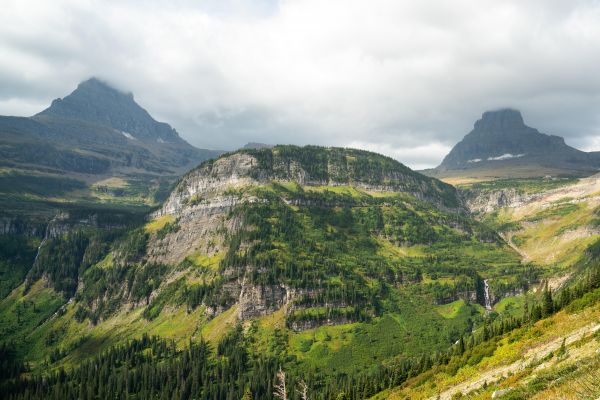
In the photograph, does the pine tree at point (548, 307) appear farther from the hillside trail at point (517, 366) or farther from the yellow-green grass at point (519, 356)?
the hillside trail at point (517, 366)

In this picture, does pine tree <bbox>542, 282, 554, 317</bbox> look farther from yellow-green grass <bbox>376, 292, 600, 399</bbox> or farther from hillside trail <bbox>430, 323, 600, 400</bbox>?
hillside trail <bbox>430, 323, 600, 400</bbox>

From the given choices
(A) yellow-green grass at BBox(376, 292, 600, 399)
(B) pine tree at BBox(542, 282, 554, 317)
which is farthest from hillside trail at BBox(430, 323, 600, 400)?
(B) pine tree at BBox(542, 282, 554, 317)

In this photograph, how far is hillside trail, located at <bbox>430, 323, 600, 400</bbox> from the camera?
258 ft

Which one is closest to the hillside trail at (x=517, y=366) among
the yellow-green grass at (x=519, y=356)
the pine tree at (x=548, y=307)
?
the yellow-green grass at (x=519, y=356)

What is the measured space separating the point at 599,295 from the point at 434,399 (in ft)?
175

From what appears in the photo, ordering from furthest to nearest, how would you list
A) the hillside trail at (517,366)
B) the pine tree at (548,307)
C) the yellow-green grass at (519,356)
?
the pine tree at (548,307)
the hillside trail at (517,366)
the yellow-green grass at (519,356)

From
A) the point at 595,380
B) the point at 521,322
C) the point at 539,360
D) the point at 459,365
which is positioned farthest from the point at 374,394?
the point at 595,380

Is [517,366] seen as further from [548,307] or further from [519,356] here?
[548,307]

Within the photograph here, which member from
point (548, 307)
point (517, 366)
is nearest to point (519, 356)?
point (517, 366)

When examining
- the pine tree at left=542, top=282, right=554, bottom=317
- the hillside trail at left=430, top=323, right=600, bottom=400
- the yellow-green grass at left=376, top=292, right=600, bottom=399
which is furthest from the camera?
the pine tree at left=542, top=282, right=554, bottom=317

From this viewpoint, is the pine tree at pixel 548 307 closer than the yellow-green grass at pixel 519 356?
No

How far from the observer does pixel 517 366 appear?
267 feet

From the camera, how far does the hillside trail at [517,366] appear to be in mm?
78562

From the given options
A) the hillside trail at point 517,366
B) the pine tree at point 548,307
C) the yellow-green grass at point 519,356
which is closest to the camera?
the yellow-green grass at point 519,356
